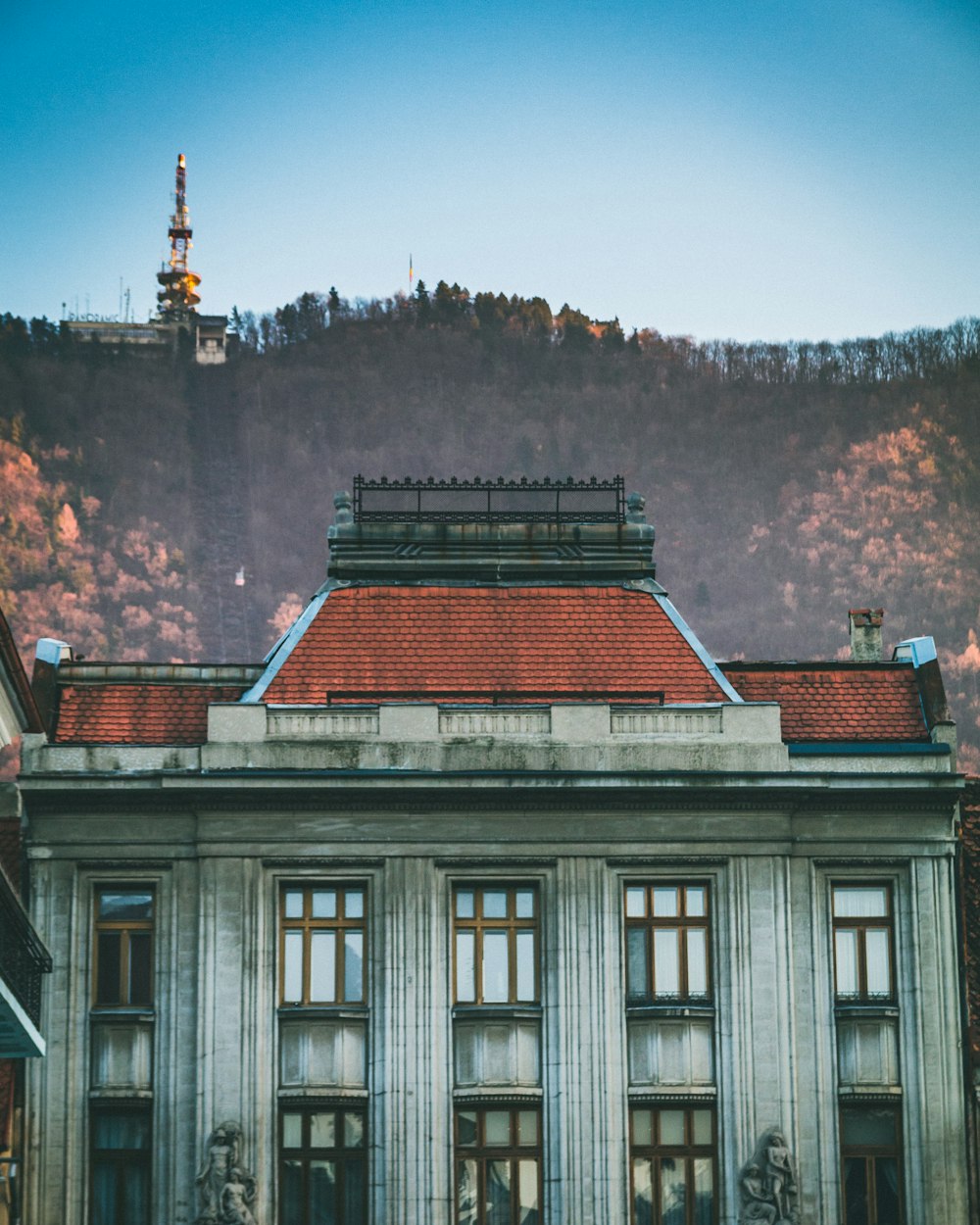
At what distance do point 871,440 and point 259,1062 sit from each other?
4010 inches

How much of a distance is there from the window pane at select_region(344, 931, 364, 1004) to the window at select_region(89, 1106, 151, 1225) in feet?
12.1

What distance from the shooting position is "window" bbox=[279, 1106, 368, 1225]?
A: 38531 mm

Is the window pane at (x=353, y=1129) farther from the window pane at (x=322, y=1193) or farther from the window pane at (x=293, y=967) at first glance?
the window pane at (x=293, y=967)

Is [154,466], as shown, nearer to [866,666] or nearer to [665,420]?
[665,420]

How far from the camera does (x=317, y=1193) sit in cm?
3856

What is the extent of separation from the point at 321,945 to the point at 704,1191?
716 centimetres

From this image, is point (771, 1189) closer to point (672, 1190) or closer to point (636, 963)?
point (672, 1190)

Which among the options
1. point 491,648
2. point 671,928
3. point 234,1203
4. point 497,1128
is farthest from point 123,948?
point 671,928

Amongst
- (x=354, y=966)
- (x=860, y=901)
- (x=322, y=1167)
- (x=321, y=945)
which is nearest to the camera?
(x=322, y=1167)

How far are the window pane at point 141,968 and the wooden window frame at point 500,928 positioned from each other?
4872 mm

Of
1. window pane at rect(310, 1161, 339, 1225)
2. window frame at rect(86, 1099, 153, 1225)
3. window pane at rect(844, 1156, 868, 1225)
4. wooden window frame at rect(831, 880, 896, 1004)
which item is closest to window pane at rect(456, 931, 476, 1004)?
window pane at rect(310, 1161, 339, 1225)

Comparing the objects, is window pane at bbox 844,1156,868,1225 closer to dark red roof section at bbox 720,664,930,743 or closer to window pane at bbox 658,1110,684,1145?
window pane at bbox 658,1110,684,1145

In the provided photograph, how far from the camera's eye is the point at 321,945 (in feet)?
129

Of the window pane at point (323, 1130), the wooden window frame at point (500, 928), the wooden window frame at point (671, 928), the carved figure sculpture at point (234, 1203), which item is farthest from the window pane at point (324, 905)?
the wooden window frame at point (671, 928)
